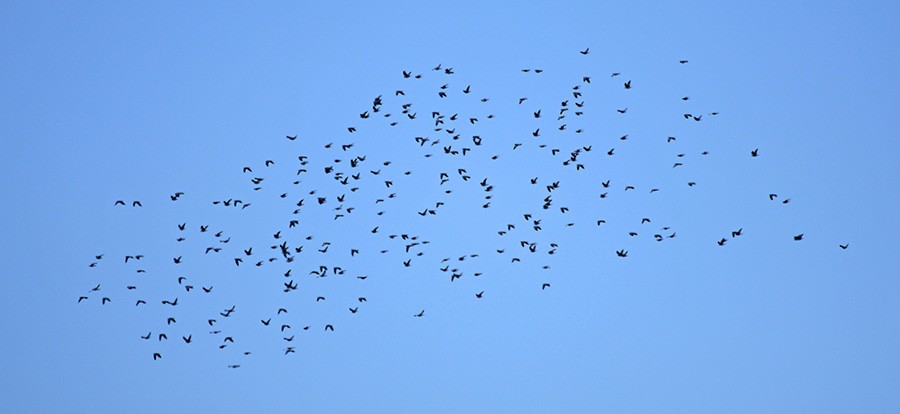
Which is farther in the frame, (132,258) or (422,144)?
(132,258)

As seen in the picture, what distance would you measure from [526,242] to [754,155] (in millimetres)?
10634

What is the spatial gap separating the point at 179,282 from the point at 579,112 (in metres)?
19.5

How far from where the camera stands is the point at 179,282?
65.8 metres

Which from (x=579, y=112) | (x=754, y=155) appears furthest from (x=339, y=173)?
(x=754, y=155)

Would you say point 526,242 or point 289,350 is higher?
point 526,242

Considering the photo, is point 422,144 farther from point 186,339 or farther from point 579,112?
point 186,339

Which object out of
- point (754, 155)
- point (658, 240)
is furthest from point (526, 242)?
point (754, 155)

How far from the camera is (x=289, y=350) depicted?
64.1 metres

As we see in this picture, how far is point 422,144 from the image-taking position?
62.7 metres

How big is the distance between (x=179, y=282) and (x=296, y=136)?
29.7 feet

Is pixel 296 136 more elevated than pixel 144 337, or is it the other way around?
pixel 296 136

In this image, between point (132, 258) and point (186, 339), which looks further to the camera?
point (132, 258)

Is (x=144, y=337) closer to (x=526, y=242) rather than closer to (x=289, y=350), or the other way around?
(x=289, y=350)

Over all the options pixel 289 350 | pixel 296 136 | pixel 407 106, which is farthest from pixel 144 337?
pixel 407 106
